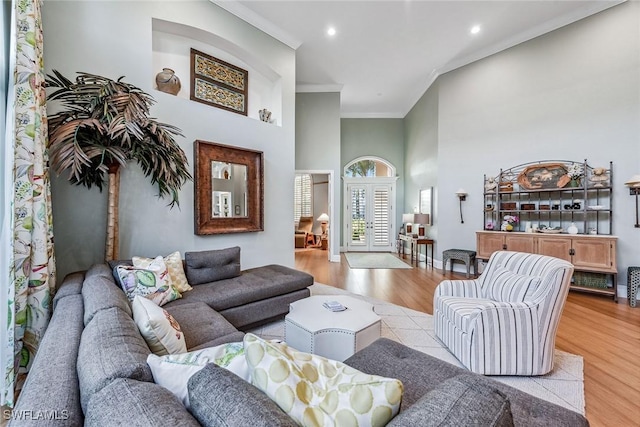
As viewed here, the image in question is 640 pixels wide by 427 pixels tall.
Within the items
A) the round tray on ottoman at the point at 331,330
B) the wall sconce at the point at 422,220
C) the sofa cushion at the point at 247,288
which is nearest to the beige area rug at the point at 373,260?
the wall sconce at the point at 422,220

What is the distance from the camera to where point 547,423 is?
1036 millimetres

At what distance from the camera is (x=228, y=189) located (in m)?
3.82

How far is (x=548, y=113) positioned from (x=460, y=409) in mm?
5583

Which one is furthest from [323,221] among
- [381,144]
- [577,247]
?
[577,247]

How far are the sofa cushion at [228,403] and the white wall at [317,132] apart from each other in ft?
19.9

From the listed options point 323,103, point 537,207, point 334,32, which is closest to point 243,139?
point 334,32

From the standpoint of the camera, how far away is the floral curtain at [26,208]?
166cm

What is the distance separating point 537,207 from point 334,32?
4554mm

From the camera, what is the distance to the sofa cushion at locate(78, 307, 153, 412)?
0.79 m

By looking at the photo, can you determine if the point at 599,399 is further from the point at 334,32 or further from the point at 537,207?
the point at 334,32

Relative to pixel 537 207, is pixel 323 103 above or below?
above

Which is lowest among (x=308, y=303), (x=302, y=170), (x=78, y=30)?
(x=308, y=303)

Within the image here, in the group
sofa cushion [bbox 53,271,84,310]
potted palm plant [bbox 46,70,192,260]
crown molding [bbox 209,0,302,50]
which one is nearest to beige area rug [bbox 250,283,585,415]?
sofa cushion [bbox 53,271,84,310]

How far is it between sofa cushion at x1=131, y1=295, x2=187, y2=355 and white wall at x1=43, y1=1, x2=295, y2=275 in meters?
1.95
